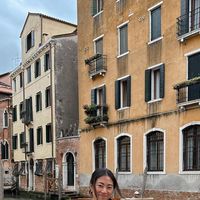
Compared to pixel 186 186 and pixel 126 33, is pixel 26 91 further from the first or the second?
pixel 186 186

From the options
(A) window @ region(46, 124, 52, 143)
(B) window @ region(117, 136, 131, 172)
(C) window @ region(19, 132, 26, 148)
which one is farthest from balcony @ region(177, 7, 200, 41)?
(C) window @ region(19, 132, 26, 148)

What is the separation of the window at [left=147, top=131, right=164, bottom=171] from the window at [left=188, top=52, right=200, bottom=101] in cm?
205

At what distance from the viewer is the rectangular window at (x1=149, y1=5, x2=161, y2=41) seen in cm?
1328

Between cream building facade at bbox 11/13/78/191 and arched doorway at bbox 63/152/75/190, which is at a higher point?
cream building facade at bbox 11/13/78/191

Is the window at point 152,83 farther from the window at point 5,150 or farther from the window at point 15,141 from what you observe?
the window at point 5,150

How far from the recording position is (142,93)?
13.9 m

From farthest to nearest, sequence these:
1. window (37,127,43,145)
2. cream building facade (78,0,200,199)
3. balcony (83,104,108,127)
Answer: window (37,127,43,145), balcony (83,104,108,127), cream building facade (78,0,200,199)

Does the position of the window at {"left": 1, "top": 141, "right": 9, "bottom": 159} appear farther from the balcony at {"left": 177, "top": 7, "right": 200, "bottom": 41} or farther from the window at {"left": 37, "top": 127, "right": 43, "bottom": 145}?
the balcony at {"left": 177, "top": 7, "right": 200, "bottom": 41}

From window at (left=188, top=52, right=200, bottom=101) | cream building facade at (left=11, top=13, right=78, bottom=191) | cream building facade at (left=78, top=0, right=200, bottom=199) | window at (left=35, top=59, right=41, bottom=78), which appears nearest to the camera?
window at (left=188, top=52, right=200, bottom=101)

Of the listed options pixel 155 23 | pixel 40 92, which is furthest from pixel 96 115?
pixel 40 92

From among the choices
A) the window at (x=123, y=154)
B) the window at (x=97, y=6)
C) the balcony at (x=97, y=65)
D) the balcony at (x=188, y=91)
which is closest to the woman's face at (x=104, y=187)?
the balcony at (x=188, y=91)

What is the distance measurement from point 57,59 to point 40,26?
351cm

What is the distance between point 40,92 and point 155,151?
35.4 ft

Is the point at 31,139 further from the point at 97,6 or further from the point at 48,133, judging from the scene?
the point at 97,6
